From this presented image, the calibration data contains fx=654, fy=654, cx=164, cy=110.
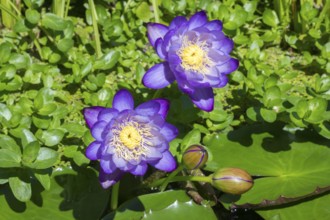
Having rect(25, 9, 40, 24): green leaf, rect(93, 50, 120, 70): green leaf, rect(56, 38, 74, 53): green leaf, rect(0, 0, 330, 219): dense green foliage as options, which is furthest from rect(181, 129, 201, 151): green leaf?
rect(25, 9, 40, 24): green leaf

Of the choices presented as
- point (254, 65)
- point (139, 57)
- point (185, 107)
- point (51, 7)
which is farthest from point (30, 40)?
point (254, 65)

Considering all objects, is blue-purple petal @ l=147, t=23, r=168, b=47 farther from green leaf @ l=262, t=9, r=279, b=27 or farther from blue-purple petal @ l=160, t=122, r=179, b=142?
green leaf @ l=262, t=9, r=279, b=27

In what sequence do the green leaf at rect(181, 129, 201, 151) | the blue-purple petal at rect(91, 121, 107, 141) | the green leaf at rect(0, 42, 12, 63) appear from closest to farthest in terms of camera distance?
the blue-purple petal at rect(91, 121, 107, 141) < the green leaf at rect(181, 129, 201, 151) < the green leaf at rect(0, 42, 12, 63)

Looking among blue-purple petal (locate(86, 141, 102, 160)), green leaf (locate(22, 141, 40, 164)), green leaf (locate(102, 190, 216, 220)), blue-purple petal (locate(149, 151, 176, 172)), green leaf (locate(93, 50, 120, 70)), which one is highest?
blue-purple petal (locate(86, 141, 102, 160))

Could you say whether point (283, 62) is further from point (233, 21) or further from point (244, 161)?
point (244, 161)

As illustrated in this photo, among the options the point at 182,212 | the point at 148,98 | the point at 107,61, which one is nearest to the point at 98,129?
the point at 182,212

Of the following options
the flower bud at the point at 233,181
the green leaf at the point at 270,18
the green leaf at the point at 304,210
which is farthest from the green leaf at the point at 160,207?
the green leaf at the point at 270,18

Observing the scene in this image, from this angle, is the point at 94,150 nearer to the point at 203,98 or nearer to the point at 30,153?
the point at 30,153

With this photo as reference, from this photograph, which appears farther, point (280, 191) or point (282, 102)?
point (282, 102)
